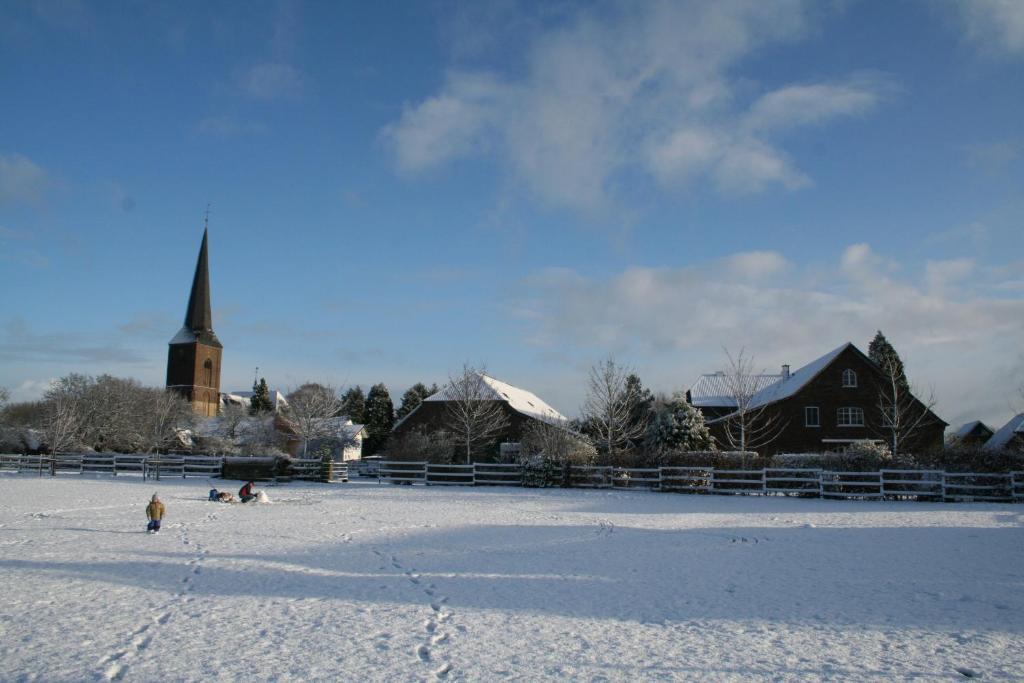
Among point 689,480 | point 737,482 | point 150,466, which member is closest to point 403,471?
point 689,480

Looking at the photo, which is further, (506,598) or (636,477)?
(636,477)

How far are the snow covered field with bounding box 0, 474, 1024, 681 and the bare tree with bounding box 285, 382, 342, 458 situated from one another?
1463 inches

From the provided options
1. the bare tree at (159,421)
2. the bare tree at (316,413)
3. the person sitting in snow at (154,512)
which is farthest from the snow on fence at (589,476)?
the bare tree at (159,421)

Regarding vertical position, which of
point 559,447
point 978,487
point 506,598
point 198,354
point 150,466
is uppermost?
point 198,354

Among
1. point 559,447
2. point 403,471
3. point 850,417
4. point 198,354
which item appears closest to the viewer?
point 559,447

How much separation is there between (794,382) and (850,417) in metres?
4.13

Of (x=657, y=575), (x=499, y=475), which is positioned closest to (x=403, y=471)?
(x=499, y=475)

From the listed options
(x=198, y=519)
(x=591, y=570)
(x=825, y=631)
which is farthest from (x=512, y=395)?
(x=825, y=631)

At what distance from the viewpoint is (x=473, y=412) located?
4428 cm

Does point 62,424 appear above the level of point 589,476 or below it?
above

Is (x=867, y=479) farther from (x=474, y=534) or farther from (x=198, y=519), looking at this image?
(x=198, y=519)

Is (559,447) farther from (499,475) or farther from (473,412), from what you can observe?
(473,412)

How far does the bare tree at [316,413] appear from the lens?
55125mm

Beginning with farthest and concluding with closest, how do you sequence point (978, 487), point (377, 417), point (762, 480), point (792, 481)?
1. point (377, 417)
2. point (792, 481)
3. point (762, 480)
4. point (978, 487)
